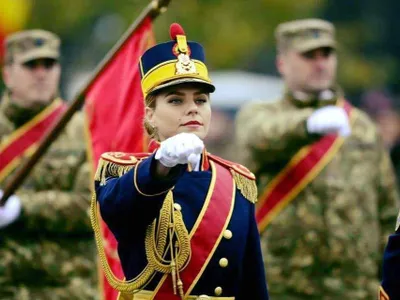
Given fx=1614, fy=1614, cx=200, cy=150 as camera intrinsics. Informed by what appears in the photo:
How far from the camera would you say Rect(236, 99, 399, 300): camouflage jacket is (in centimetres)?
1122

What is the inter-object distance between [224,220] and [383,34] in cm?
2474

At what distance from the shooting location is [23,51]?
37.3 feet

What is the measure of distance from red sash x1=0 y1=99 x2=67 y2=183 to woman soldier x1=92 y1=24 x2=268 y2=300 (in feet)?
11.0

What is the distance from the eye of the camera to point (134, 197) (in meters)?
6.95

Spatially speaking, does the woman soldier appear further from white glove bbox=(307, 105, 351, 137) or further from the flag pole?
white glove bbox=(307, 105, 351, 137)

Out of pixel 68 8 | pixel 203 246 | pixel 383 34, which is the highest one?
pixel 383 34

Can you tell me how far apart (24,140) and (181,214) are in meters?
3.82

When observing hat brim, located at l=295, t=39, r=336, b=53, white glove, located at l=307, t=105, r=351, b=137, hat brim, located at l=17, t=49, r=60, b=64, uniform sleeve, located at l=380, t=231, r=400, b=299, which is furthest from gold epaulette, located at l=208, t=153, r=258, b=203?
hat brim, located at l=295, t=39, r=336, b=53

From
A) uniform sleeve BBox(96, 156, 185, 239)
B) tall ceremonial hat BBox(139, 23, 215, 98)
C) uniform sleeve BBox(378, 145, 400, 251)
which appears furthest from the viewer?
uniform sleeve BBox(378, 145, 400, 251)

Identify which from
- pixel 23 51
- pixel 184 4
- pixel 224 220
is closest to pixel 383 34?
pixel 184 4

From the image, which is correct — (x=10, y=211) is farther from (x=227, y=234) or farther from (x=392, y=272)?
(x=392, y=272)

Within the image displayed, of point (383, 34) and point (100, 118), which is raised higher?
point (383, 34)

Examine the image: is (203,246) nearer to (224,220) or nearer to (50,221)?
(224,220)

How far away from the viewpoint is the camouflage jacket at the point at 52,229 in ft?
35.5
